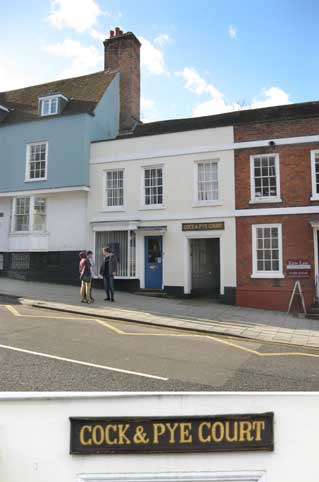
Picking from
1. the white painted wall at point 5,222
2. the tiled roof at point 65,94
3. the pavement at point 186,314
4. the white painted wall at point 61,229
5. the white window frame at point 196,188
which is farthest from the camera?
the white painted wall at point 5,222

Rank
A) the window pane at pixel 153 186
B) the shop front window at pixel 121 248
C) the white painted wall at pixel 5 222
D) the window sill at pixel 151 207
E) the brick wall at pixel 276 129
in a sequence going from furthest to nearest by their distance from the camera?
the white painted wall at pixel 5 222, the shop front window at pixel 121 248, the window pane at pixel 153 186, the window sill at pixel 151 207, the brick wall at pixel 276 129

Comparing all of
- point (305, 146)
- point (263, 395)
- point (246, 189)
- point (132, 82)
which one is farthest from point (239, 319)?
point (132, 82)

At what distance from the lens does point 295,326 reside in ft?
32.2

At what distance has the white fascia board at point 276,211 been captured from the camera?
12.6m

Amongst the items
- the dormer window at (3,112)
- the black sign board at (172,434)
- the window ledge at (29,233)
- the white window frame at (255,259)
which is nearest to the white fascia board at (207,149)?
the white window frame at (255,259)

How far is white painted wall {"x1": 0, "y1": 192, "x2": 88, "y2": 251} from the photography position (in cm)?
1569

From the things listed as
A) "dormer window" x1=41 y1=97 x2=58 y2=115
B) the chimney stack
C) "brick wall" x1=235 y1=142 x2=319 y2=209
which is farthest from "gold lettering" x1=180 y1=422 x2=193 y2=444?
the chimney stack

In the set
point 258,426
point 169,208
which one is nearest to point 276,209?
point 169,208

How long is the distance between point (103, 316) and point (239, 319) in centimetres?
360

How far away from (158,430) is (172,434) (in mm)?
111

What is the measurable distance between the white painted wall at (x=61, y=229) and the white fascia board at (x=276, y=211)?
6159 millimetres

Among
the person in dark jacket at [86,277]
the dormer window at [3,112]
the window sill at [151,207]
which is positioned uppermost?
the dormer window at [3,112]

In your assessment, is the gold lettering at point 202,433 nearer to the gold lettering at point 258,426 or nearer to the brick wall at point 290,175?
the gold lettering at point 258,426

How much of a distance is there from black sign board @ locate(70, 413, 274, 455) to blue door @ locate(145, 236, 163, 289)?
11.7 m
